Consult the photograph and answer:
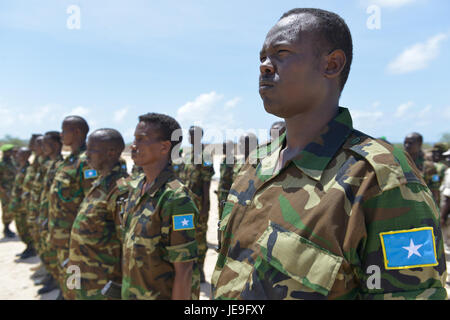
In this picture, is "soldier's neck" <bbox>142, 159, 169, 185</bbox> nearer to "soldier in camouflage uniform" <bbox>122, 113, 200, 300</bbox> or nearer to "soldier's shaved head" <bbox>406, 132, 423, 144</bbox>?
"soldier in camouflage uniform" <bbox>122, 113, 200, 300</bbox>

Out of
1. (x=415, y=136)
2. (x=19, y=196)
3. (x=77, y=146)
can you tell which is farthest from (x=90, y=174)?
(x=415, y=136)

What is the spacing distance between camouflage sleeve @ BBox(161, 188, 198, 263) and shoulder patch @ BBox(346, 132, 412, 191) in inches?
66.7

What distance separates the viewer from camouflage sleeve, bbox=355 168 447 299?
0.95 m

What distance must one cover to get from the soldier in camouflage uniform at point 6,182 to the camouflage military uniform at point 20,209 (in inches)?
48.5

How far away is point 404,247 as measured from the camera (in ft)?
3.13

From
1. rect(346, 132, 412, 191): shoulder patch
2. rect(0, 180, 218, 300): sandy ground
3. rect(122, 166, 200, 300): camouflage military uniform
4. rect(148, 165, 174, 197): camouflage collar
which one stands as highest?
rect(346, 132, 412, 191): shoulder patch

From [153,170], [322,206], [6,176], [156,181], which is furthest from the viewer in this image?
[6,176]

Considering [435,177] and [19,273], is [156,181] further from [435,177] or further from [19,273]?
[435,177]

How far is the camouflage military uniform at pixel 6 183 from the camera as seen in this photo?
9.35 m

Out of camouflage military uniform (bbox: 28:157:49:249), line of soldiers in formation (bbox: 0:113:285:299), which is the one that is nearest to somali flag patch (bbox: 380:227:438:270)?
line of soldiers in formation (bbox: 0:113:285:299)

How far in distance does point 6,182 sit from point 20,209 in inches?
78.2

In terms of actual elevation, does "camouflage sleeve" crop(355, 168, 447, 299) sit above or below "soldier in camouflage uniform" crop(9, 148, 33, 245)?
above

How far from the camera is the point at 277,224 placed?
1211 mm
